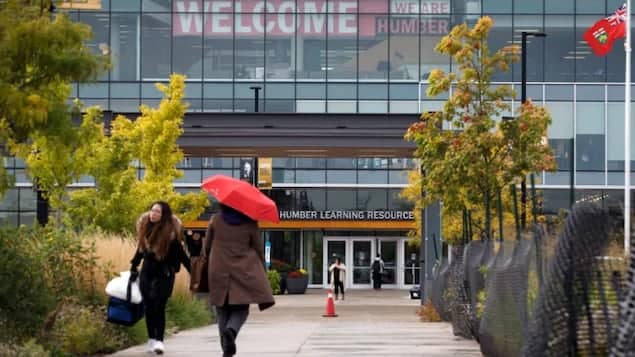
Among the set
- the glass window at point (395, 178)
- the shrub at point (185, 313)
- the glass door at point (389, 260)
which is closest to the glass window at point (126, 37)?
the glass window at point (395, 178)

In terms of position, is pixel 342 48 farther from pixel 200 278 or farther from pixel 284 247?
pixel 200 278

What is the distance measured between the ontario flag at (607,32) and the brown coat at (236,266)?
24213mm

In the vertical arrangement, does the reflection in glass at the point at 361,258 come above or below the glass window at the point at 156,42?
below

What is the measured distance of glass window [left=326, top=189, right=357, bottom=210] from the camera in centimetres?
6034

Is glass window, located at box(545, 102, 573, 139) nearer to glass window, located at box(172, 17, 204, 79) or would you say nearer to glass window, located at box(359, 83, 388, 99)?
glass window, located at box(359, 83, 388, 99)

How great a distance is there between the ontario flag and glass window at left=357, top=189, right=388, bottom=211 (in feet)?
80.3

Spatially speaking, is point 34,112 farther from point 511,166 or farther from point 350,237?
point 350,237

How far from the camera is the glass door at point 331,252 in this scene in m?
61.3

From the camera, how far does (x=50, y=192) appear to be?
92.1 feet

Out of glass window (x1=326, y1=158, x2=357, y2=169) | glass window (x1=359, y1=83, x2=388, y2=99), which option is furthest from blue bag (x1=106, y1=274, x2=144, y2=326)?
glass window (x1=326, y1=158, x2=357, y2=169)

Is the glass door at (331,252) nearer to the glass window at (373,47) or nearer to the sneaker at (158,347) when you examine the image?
the glass window at (373,47)

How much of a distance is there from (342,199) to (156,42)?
11.9 meters

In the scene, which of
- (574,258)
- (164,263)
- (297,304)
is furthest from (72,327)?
(297,304)

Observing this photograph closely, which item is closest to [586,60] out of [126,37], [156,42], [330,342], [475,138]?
[156,42]
